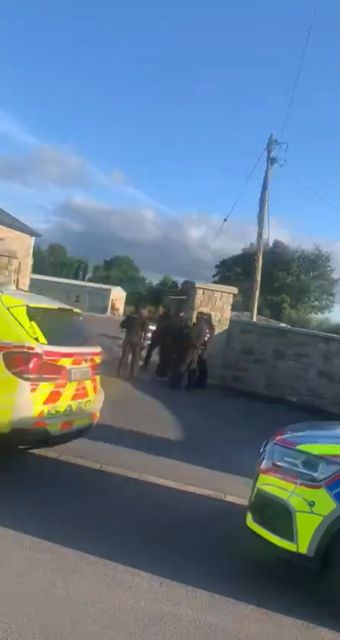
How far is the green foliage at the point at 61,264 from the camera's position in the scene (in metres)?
82.2

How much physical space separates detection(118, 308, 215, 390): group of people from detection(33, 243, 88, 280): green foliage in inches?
2672

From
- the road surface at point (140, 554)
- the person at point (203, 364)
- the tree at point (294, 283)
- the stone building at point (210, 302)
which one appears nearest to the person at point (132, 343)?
the stone building at point (210, 302)

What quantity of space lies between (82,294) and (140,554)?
186 feet

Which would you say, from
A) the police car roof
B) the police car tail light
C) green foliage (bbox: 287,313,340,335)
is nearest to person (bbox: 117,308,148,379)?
the police car roof

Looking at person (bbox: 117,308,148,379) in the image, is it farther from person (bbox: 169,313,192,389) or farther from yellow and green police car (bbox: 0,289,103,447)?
yellow and green police car (bbox: 0,289,103,447)

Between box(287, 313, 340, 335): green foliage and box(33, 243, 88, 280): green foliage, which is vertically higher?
box(33, 243, 88, 280): green foliage

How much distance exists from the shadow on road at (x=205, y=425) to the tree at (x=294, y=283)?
A: 44.6m

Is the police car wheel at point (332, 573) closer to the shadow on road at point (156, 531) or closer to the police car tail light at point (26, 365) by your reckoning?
the shadow on road at point (156, 531)

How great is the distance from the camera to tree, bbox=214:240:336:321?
57.0 metres

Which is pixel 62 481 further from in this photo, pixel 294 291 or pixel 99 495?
pixel 294 291

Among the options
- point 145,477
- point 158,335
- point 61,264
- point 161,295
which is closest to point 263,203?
point 161,295

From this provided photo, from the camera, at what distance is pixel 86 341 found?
6.15 meters

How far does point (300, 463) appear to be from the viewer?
409 cm

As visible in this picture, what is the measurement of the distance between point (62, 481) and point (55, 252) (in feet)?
277
